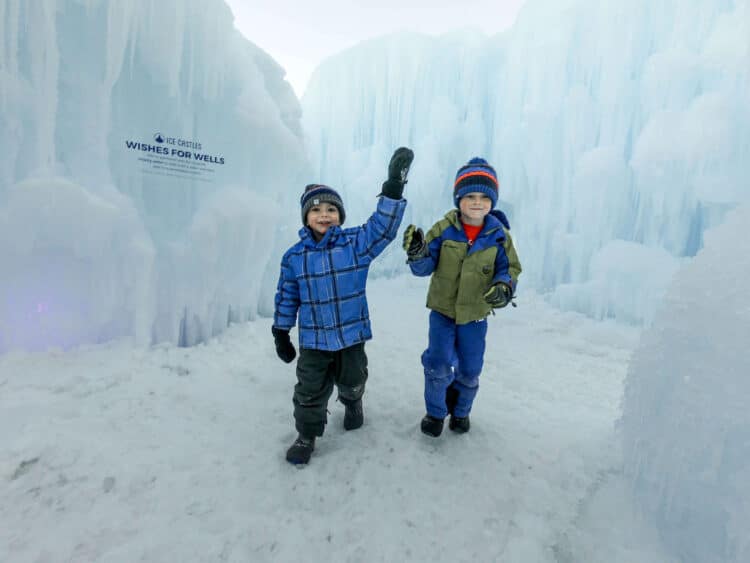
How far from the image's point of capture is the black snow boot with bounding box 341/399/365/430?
224 centimetres

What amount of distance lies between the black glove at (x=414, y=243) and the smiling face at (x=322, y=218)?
1.44 feet

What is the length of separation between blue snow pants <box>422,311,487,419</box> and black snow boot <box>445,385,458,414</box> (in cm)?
7

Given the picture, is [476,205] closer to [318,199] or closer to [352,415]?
[318,199]

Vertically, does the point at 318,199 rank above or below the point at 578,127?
below

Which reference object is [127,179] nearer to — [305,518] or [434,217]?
[305,518]

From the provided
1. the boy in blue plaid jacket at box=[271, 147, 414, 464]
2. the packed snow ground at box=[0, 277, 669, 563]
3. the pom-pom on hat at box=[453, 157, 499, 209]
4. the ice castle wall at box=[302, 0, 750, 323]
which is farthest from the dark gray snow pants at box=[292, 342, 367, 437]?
the ice castle wall at box=[302, 0, 750, 323]

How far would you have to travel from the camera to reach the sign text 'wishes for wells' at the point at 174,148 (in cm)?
329

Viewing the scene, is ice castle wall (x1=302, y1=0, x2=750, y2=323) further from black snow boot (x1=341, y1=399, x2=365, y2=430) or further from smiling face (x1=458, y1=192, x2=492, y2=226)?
black snow boot (x1=341, y1=399, x2=365, y2=430)

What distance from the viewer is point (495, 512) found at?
63.9 inches

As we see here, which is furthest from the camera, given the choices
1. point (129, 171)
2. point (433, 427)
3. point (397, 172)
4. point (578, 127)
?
point (578, 127)

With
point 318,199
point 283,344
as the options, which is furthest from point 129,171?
point 283,344

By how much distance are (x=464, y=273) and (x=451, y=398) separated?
824mm

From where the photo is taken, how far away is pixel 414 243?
6.22 feet

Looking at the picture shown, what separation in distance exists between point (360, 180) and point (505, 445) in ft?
31.1
